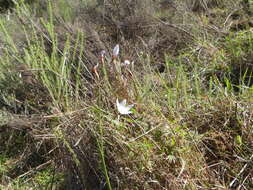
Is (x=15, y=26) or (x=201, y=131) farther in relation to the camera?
(x=15, y=26)

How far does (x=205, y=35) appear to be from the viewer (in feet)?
9.89

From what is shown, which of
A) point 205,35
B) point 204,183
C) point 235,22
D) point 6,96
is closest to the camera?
point 204,183

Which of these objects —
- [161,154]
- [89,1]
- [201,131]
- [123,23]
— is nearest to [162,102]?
[201,131]

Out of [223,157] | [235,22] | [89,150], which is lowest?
[235,22]

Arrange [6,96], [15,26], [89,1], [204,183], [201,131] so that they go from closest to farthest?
[204,183]
[201,131]
[6,96]
[15,26]
[89,1]

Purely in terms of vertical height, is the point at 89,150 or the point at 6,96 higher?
the point at 89,150

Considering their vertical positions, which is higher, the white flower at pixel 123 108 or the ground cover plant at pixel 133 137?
the white flower at pixel 123 108

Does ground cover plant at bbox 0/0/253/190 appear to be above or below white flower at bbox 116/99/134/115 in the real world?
below

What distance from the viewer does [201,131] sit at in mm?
1416

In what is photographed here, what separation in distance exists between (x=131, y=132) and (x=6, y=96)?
1.68m

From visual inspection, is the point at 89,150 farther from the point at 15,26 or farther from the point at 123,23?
the point at 15,26

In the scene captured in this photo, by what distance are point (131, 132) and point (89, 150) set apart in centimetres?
21

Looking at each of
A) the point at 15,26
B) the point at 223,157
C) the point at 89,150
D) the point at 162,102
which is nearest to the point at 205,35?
the point at 162,102

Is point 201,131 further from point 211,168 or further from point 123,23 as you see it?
point 123,23
